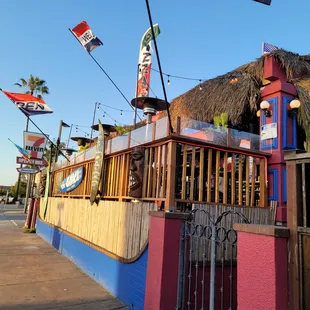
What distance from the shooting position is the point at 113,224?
6082mm

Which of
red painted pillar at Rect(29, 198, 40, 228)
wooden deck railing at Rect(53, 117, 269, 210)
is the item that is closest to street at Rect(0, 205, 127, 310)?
wooden deck railing at Rect(53, 117, 269, 210)

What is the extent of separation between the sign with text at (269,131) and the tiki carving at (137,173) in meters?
3.23

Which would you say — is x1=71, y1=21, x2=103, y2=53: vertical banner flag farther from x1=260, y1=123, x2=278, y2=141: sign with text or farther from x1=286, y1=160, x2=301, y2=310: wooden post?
x1=286, y1=160, x2=301, y2=310: wooden post

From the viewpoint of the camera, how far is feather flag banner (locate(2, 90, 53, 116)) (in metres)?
10.8

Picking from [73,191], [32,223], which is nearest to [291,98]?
[73,191]

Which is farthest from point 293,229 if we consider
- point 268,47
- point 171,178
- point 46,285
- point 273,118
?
point 268,47

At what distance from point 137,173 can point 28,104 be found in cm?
750

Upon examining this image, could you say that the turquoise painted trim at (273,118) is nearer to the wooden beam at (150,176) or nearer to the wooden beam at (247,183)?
the wooden beam at (247,183)

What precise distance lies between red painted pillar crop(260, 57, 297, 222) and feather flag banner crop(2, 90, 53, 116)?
8.14 meters

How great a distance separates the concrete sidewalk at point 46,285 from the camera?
5.00m

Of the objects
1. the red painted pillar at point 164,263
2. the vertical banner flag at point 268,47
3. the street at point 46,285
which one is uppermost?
the vertical banner flag at point 268,47

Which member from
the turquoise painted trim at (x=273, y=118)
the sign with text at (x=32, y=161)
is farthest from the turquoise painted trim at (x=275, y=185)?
the sign with text at (x=32, y=161)

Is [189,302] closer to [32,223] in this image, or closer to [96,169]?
[96,169]

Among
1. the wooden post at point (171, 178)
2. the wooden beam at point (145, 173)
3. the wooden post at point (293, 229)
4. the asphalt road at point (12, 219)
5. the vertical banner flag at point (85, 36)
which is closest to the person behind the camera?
the wooden post at point (293, 229)
